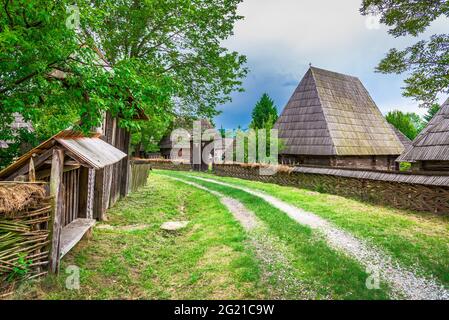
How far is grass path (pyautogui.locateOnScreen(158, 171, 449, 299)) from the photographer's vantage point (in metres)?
4.91

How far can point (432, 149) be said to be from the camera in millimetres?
12680

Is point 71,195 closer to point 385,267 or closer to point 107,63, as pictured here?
point 107,63

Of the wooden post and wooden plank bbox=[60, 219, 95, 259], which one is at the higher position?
the wooden post

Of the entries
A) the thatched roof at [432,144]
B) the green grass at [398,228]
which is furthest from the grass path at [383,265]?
the thatched roof at [432,144]

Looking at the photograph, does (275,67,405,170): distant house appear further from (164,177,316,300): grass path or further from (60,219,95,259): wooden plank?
(60,219,95,259): wooden plank

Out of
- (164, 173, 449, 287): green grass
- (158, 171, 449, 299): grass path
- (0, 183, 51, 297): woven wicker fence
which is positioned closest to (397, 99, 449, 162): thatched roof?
(164, 173, 449, 287): green grass

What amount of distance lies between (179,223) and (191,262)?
3408 mm

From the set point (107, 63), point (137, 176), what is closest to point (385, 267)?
point (107, 63)

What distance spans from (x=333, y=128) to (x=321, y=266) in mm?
16864

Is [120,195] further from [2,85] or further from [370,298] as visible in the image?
[370,298]

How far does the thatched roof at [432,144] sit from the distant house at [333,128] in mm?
6094

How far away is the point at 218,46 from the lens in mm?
14766

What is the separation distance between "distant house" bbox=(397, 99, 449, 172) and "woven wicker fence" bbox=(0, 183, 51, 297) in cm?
1404

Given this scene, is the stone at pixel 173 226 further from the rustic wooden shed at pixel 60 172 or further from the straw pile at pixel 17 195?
the straw pile at pixel 17 195
